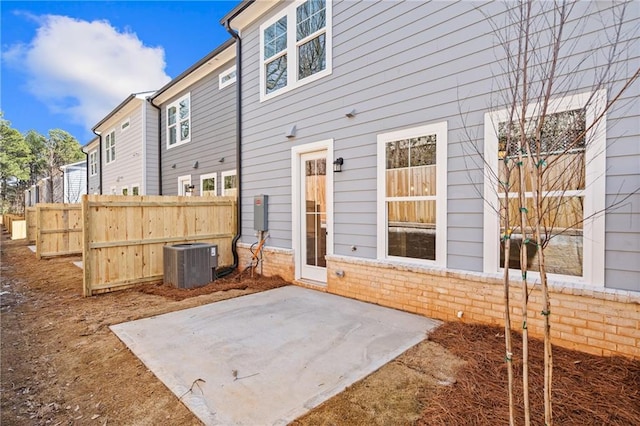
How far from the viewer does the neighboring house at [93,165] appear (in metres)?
17.1

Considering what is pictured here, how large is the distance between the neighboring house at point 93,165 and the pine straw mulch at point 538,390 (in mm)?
19258

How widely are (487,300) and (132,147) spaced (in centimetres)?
1335

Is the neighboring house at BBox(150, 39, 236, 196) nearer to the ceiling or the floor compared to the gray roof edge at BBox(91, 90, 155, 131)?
nearer to the floor

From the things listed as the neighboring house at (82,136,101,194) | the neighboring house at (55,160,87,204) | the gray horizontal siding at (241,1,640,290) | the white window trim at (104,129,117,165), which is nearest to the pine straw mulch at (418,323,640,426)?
the gray horizontal siding at (241,1,640,290)

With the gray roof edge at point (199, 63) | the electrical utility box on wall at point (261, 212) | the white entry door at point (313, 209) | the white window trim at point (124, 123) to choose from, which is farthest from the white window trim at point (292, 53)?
the white window trim at point (124, 123)

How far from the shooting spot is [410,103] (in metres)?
4.19

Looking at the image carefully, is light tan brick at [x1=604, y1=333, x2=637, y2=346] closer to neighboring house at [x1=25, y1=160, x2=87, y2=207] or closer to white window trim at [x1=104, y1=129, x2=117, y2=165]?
white window trim at [x1=104, y1=129, x2=117, y2=165]

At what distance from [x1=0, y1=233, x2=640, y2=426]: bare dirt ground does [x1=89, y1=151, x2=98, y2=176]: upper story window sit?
54.9 feet

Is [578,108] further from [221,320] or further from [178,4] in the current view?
[178,4]

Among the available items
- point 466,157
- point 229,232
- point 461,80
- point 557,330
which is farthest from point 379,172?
point 229,232

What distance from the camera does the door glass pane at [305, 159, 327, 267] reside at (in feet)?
18.2

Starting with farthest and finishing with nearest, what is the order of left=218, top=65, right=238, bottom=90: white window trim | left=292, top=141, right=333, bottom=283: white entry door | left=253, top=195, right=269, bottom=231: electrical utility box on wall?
left=218, top=65, right=238, bottom=90: white window trim, left=253, top=195, right=269, bottom=231: electrical utility box on wall, left=292, top=141, right=333, bottom=283: white entry door

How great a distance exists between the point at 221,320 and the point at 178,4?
994cm

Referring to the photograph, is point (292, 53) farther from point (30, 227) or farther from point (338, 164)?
point (30, 227)
